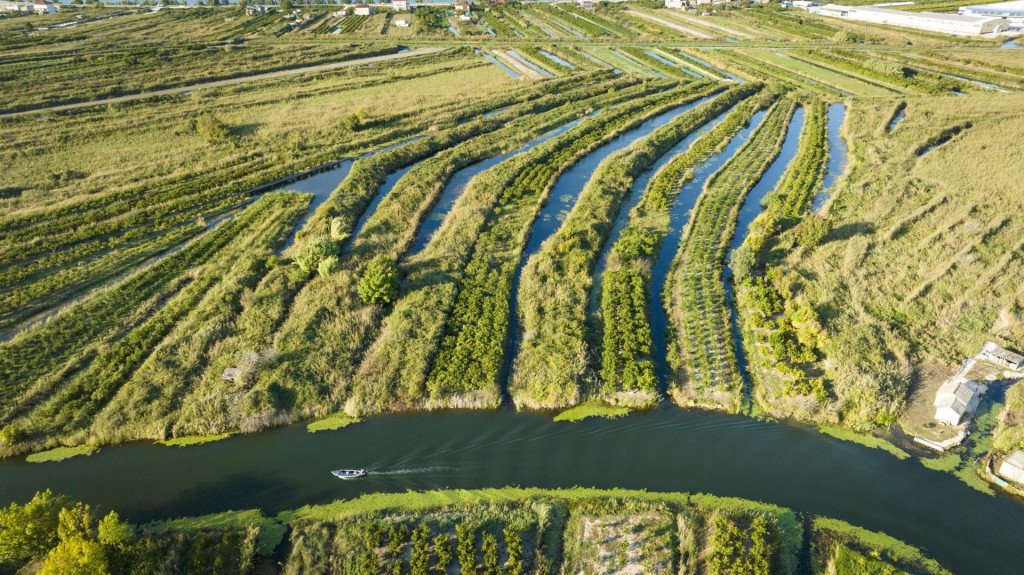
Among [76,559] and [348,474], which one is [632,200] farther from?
[76,559]

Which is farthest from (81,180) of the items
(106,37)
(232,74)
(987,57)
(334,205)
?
(987,57)

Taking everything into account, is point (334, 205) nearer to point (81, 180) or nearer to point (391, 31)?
point (81, 180)

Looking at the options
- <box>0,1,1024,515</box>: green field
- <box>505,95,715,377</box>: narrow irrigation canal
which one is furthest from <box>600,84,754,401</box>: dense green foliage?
<box>505,95,715,377</box>: narrow irrigation canal

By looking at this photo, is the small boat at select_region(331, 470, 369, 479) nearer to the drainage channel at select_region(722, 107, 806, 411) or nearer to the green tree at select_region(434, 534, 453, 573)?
the green tree at select_region(434, 534, 453, 573)

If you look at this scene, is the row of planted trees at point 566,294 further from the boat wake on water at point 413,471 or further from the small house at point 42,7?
the small house at point 42,7

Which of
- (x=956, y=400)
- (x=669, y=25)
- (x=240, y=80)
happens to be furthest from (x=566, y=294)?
(x=669, y=25)

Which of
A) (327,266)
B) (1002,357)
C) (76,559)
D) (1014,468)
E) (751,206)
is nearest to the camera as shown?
(76,559)
